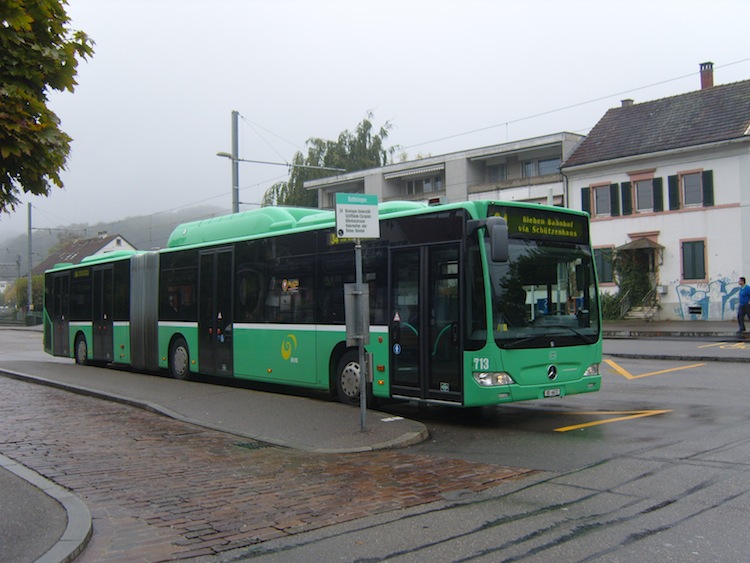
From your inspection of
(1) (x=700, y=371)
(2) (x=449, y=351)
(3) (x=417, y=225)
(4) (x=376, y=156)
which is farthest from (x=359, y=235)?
(4) (x=376, y=156)

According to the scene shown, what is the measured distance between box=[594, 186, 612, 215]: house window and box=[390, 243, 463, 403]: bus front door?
2917cm

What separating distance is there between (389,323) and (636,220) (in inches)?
1118

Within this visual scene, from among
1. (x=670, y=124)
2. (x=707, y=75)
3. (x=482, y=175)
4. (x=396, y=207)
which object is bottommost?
(x=396, y=207)

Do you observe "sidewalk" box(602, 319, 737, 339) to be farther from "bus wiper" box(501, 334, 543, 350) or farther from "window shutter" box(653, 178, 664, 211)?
"bus wiper" box(501, 334, 543, 350)

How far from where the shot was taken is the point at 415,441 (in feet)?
29.6

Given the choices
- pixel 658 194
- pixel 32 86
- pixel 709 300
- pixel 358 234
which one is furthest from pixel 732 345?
pixel 32 86

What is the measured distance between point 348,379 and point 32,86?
698cm

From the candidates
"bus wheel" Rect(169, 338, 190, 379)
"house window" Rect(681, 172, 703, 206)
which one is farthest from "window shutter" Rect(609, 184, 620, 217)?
"bus wheel" Rect(169, 338, 190, 379)

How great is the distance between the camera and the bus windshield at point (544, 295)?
9406mm

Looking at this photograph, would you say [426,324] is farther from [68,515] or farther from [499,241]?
[68,515]

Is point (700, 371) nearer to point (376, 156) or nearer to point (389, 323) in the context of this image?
point (389, 323)

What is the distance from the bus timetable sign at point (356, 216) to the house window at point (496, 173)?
39.1 metres

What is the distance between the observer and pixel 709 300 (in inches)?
1288

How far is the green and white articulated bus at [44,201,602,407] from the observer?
30.8 feet
